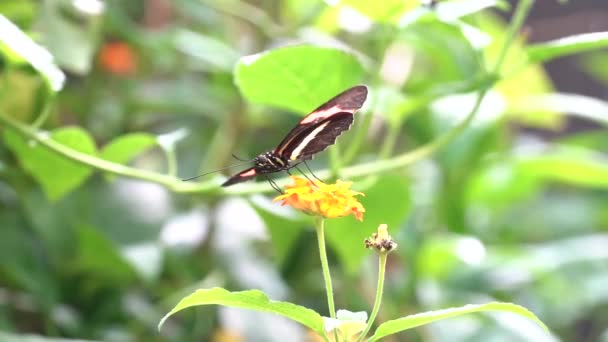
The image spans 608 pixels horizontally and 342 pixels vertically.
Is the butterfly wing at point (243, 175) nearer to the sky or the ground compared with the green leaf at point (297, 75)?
nearer to the ground

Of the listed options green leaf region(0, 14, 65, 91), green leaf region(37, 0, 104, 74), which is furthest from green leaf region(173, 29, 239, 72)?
green leaf region(0, 14, 65, 91)

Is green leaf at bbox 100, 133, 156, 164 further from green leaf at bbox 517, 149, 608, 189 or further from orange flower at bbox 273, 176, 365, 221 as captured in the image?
green leaf at bbox 517, 149, 608, 189

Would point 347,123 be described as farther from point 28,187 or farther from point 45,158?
point 28,187

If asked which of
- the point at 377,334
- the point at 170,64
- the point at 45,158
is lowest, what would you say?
the point at 377,334

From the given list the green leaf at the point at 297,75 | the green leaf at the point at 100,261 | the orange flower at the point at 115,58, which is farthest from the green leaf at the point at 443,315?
the orange flower at the point at 115,58

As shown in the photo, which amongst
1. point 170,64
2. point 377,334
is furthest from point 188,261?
point 377,334

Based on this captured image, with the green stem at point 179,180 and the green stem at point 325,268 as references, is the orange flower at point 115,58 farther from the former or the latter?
the green stem at point 325,268

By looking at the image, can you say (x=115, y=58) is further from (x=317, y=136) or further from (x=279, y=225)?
(x=317, y=136)
